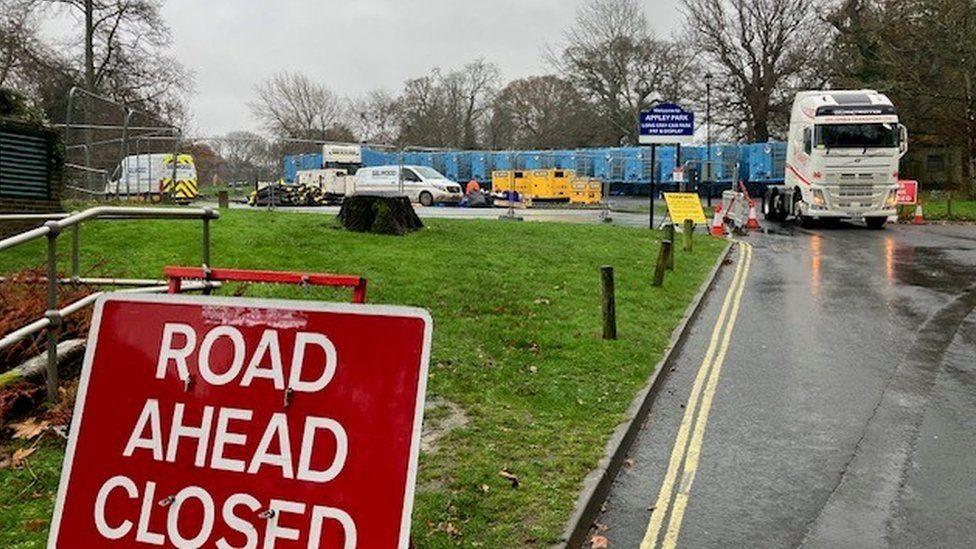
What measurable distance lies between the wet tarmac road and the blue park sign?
419 inches

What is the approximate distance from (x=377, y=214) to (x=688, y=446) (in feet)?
34.5

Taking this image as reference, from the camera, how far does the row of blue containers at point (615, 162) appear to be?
148 feet

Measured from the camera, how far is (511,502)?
188 inches

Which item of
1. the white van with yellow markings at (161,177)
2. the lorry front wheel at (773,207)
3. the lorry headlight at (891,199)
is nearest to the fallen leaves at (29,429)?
the white van with yellow markings at (161,177)

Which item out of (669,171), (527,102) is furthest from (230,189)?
(527,102)

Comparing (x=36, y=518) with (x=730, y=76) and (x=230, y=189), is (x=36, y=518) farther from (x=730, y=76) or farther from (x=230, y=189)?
(x=730, y=76)

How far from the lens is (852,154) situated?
2441 cm

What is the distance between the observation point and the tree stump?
15758 mm

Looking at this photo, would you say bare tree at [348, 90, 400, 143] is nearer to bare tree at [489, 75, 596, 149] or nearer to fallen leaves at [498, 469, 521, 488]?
bare tree at [489, 75, 596, 149]

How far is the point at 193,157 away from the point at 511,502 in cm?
3603

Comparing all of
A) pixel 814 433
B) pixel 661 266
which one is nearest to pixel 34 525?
pixel 814 433

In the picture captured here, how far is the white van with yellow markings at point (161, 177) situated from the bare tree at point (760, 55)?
35765mm

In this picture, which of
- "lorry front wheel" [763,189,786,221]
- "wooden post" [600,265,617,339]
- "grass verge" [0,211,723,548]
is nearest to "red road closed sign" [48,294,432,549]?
"grass verge" [0,211,723,548]

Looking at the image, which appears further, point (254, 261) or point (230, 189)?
point (230, 189)
